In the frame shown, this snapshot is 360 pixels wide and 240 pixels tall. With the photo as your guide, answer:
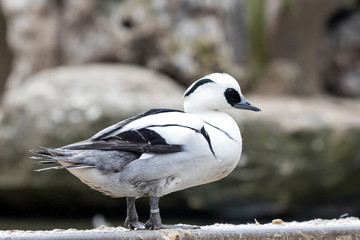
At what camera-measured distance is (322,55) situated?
1246cm

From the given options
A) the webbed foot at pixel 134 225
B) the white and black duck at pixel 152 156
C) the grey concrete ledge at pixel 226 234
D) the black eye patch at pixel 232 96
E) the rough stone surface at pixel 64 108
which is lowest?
the grey concrete ledge at pixel 226 234

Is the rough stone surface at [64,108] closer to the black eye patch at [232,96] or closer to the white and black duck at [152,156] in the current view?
the black eye patch at [232,96]

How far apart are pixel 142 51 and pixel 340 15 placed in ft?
16.7

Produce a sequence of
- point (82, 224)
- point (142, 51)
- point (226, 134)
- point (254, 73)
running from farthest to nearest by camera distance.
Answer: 1. point (254, 73)
2. point (142, 51)
3. point (82, 224)
4. point (226, 134)

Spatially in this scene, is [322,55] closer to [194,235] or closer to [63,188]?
[63,188]

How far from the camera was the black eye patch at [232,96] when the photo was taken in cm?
324

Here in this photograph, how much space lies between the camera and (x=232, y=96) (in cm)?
325

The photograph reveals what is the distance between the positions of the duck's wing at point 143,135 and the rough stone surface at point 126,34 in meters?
5.39

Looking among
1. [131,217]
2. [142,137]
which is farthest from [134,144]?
[131,217]

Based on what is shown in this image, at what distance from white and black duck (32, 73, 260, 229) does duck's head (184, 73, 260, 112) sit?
125 mm

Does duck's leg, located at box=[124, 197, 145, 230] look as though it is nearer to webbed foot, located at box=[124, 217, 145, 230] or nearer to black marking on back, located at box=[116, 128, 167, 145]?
webbed foot, located at box=[124, 217, 145, 230]

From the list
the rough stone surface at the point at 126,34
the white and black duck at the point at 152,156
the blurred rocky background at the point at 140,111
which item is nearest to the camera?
the white and black duck at the point at 152,156

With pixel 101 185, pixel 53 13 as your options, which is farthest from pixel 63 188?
pixel 101 185

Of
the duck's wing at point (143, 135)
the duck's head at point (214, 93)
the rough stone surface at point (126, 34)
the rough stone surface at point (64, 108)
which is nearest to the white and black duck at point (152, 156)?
the duck's wing at point (143, 135)
